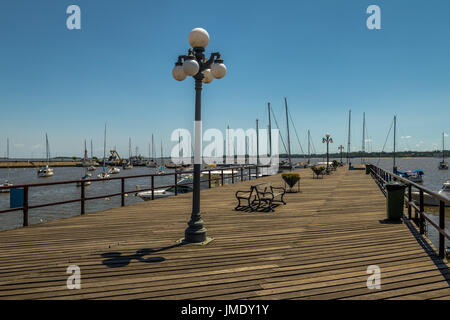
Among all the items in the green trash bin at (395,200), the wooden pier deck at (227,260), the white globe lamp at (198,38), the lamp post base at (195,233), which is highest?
the white globe lamp at (198,38)

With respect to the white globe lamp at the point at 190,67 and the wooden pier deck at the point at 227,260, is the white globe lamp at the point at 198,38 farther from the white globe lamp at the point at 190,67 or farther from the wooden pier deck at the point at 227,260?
the wooden pier deck at the point at 227,260

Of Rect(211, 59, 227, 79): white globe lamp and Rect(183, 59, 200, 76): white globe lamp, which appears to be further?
Rect(211, 59, 227, 79): white globe lamp

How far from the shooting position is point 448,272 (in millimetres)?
4004

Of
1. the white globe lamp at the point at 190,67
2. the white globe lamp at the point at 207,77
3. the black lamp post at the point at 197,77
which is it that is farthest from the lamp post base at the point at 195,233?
the white globe lamp at the point at 207,77

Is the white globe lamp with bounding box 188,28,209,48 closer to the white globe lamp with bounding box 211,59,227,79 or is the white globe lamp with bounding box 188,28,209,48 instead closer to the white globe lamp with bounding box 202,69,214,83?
the white globe lamp with bounding box 211,59,227,79

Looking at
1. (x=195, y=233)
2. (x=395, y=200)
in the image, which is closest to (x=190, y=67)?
(x=195, y=233)

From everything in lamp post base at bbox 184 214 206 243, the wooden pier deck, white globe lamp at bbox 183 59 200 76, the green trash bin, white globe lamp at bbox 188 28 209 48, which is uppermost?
white globe lamp at bbox 188 28 209 48

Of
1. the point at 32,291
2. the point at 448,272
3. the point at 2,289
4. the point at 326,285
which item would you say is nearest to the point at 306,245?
the point at 326,285

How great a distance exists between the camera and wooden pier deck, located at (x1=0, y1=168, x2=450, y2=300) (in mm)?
3508

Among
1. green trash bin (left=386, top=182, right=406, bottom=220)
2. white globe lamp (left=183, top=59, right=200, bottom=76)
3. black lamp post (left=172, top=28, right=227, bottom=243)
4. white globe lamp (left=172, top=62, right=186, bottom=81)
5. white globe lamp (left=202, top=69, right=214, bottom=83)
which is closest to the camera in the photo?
white globe lamp (left=183, top=59, right=200, bottom=76)

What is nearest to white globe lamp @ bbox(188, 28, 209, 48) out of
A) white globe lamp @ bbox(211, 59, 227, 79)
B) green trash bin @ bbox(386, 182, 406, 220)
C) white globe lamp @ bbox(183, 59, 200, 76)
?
white globe lamp @ bbox(211, 59, 227, 79)

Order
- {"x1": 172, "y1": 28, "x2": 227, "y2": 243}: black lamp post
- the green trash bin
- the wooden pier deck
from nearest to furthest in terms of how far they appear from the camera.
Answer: the wooden pier deck → {"x1": 172, "y1": 28, "x2": 227, "y2": 243}: black lamp post → the green trash bin

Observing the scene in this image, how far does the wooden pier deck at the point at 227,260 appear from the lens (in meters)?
3.51

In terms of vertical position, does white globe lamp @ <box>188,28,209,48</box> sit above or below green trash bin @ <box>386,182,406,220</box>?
above
